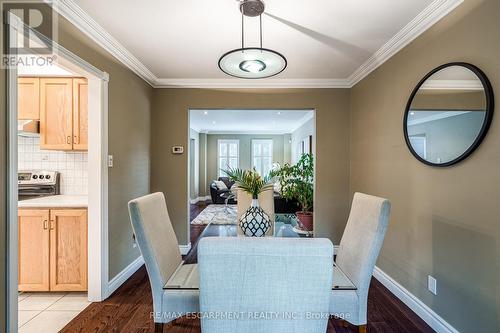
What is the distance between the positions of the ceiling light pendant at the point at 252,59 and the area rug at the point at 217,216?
13.3 ft

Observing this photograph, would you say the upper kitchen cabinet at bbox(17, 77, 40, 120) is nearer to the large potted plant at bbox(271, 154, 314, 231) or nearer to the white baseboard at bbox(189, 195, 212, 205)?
the large potted plant at bbox(271, 154, 314, 231)

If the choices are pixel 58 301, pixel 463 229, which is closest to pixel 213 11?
pixel 463 229

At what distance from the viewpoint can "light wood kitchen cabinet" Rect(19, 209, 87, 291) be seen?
231 cm

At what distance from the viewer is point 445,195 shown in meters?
1.85

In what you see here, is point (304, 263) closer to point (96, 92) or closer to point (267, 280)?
point (267, 280)

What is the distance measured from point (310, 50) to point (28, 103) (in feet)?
9.76

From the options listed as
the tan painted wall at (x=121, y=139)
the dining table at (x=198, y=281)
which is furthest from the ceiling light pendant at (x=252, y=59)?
the tan painted wall at (x=121, y=139)

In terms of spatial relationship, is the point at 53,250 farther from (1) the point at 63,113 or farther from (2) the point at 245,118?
(2) the point at 245,118

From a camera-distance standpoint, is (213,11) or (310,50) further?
(310,50)

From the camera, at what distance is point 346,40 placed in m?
2.41

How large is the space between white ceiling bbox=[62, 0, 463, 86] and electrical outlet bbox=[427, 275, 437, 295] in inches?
80.4

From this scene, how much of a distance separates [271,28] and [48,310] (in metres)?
3.19

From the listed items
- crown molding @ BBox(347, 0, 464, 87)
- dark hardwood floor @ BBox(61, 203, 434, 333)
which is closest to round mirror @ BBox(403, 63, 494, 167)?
crown molding @ BBox(347, 0, 464, 87)

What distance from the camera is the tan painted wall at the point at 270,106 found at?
3557mm
